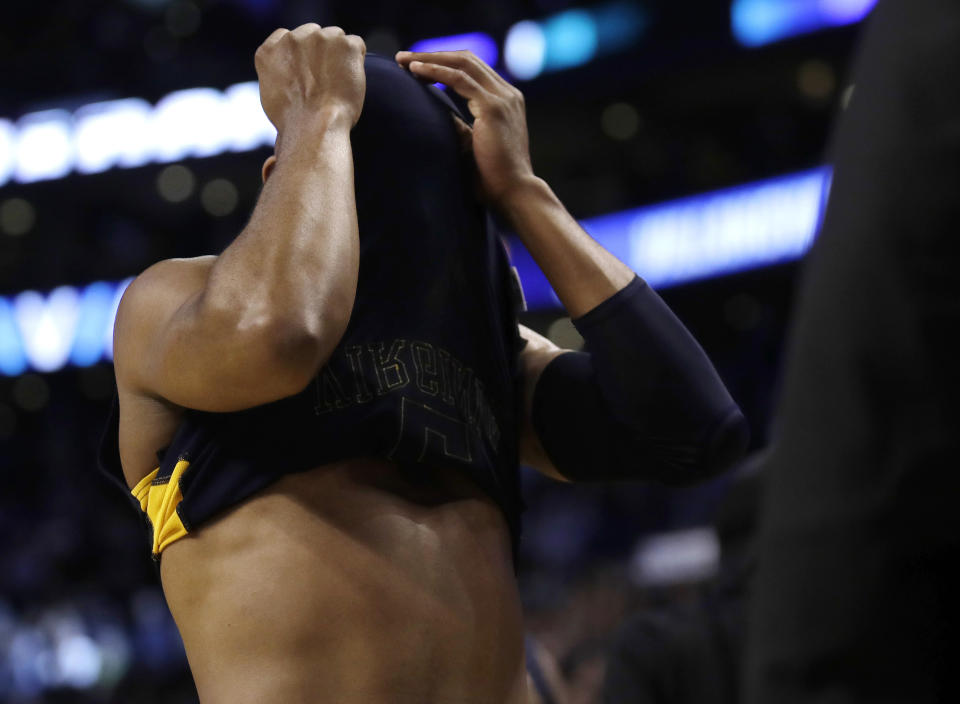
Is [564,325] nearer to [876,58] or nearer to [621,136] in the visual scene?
[621,136]

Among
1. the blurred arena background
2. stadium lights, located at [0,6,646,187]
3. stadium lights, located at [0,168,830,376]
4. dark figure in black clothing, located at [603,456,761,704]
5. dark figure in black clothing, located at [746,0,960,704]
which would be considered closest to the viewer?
dark figure in black clothing, located at [746,0,960,704]

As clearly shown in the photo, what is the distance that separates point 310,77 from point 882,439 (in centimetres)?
110

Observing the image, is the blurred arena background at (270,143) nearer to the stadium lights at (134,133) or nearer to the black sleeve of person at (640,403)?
the stadium lights at (134,133)

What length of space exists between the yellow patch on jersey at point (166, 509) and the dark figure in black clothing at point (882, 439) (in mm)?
919

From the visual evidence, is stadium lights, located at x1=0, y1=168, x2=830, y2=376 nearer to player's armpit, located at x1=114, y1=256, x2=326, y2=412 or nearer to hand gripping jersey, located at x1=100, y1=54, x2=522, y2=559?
hand gripping jersey, located at x1=100, y1=54, x2=522, y2=559

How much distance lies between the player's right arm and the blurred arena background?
642 cm

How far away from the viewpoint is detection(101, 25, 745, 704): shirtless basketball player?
4.23 ft

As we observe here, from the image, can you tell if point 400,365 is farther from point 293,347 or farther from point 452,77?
point 452,77

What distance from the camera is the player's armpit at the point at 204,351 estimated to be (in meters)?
1.23

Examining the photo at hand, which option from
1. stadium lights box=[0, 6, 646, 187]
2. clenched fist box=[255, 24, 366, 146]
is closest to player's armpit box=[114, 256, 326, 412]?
clenched fist box=[255, 24, 366, 146]

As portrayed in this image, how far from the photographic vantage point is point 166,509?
4.51ft

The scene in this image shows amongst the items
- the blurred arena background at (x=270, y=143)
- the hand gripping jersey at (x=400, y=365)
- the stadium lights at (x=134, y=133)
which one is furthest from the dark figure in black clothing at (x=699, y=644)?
the stadium lights at (x=134, y=133)

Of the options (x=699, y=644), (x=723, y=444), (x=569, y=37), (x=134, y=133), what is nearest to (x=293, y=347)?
(x=723, y=444)

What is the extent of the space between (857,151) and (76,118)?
Result: 36.0 ft
